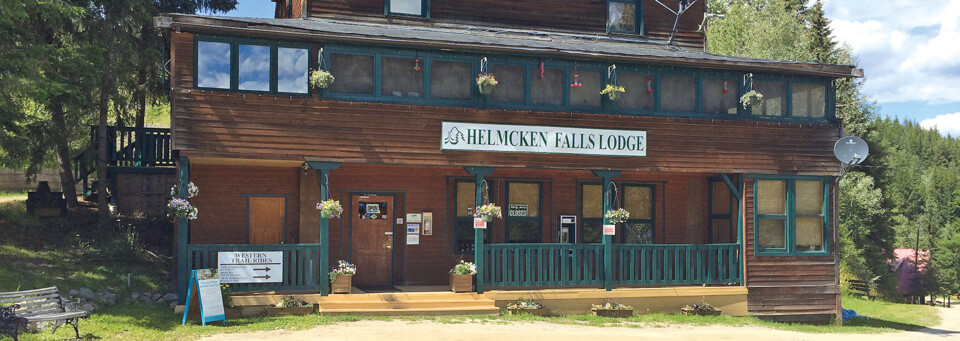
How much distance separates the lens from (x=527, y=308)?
15.9 metres

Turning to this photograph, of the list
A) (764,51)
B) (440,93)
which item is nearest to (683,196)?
(440,93)

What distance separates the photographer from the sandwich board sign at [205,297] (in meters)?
13.6

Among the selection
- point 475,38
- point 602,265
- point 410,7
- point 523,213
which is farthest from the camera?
point 410,7

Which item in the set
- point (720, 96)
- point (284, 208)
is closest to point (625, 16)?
point (720, 96)

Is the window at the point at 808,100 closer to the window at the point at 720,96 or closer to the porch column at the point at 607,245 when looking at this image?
the window at the point at 720,96

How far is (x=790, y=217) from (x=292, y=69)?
11.0 metres

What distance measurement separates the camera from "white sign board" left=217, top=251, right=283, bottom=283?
14812 millimetres

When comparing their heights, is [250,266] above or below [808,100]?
below

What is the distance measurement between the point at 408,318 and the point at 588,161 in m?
4.98

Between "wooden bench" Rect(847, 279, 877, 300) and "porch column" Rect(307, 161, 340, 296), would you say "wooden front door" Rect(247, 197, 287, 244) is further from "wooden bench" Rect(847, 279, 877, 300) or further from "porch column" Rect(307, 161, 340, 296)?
"wooden bench" Rect(847, 279, 877, 300)

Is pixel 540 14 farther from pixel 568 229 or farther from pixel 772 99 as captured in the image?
pixel 772 99

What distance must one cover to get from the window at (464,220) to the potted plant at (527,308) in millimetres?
2483

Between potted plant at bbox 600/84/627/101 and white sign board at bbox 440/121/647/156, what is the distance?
70cm

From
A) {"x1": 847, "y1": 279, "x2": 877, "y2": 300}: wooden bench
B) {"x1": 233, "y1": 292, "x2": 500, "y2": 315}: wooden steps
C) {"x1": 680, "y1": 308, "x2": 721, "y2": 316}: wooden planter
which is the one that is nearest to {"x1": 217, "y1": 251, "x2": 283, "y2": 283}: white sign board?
{"x1": 233, "y1": 292, "x2": 500, "y2": 315}: wooden steps
